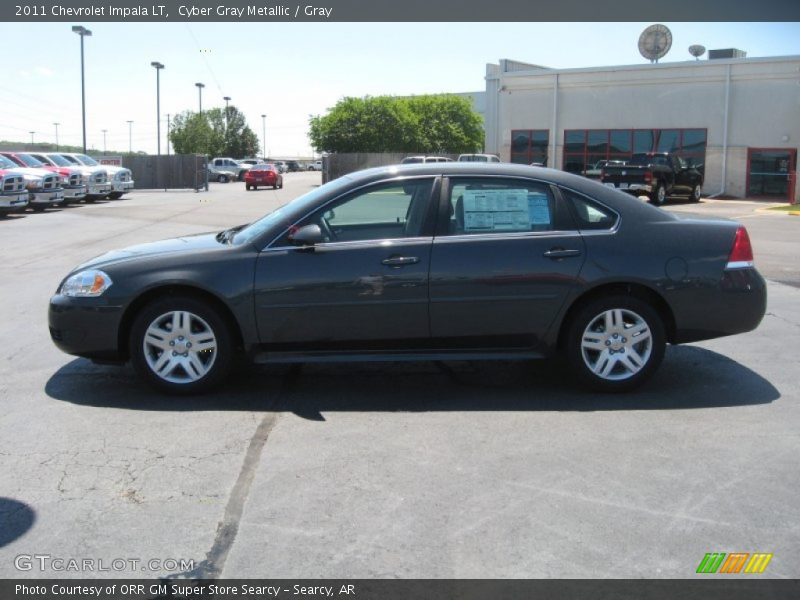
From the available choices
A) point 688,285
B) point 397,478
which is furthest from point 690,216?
point 397,478

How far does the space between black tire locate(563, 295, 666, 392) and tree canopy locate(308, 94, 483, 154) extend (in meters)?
50.0

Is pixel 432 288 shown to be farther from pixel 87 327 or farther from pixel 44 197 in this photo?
pixel 44 197

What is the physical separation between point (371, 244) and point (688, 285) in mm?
2219

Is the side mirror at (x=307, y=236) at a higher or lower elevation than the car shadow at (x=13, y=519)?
higher

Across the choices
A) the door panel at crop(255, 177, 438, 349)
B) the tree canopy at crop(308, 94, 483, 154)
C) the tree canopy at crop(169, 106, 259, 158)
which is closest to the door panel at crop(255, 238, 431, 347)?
the door panel at crop(255, 177, 438, 349)

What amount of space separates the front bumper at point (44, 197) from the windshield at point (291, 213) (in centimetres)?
2147

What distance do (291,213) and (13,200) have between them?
19691 millimetres

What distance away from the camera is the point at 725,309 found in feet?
19.2

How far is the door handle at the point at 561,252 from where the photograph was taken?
573 cm

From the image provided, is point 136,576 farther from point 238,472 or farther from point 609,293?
point 609,293

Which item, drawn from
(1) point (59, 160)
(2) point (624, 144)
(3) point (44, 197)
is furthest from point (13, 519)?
(2) point (624, 144)

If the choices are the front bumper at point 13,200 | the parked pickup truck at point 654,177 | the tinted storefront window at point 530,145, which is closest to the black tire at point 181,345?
the front bumper at point 13,200

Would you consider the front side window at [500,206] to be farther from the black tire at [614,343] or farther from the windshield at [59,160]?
the windshield at [59,160]

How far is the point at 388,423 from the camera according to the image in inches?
207
